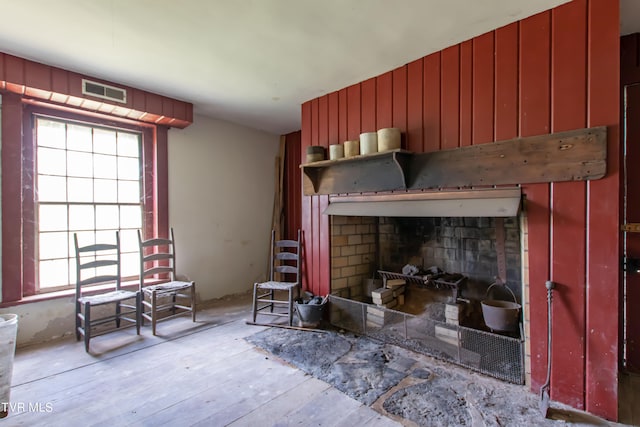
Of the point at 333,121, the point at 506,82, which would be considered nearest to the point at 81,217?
the point at 333,121

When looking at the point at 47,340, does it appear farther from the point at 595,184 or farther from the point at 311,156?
the point at 595,184

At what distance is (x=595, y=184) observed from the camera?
1.90 m

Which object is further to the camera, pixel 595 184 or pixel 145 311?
pixel 145 311

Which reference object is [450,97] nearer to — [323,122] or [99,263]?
[323,122]

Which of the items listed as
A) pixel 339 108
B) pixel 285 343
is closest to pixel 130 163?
pixel 339 108

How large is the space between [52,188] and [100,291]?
3.94 ft

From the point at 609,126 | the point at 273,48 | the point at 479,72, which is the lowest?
the point at 609,126

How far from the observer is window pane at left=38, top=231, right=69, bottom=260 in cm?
319

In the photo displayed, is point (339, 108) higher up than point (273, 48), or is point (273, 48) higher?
point (273, 48)

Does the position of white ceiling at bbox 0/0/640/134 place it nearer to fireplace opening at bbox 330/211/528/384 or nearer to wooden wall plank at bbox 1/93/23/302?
wooden wall plank at bbox 1/93/23/302

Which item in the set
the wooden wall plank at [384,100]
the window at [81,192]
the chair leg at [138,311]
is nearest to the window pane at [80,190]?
the window at [81,192]

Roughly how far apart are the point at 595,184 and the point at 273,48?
98.1 inches

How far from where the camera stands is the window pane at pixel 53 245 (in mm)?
3188

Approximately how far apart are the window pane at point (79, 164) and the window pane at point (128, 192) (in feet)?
1.11
